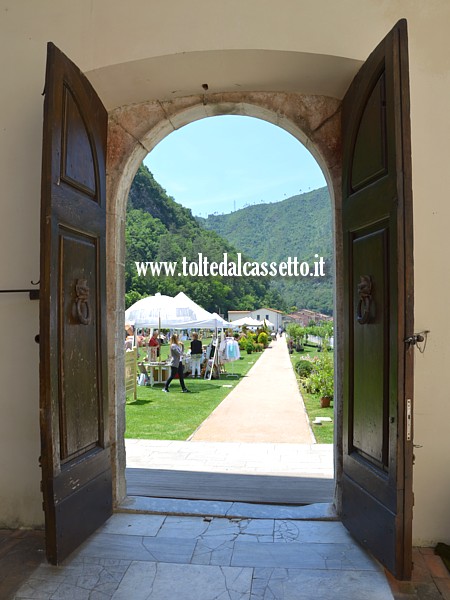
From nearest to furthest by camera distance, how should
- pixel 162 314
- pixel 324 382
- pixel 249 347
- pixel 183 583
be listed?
pixel 183 583 → pixel 324 382 → pixel 162 314 → pixel 249 347

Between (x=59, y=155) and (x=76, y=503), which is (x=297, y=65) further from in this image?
(x=76, y=503)

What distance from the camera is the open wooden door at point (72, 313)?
286cm

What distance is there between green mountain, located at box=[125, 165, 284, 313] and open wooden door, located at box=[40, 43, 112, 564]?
3991 centimetres

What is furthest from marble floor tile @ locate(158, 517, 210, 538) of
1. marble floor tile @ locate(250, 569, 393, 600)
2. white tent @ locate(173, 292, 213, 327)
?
white tent @ locate(173, 292, 213, 327)

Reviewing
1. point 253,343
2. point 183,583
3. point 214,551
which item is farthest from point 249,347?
point 183,583

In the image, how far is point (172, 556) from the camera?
3074mm

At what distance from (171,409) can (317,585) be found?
7.39m

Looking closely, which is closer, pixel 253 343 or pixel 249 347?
pixel 249 347

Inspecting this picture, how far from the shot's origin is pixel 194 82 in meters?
3.65

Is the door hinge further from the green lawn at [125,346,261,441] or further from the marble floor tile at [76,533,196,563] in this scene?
the green lawn at [125,346,261,441]

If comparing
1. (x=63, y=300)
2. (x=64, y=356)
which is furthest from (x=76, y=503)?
(x=63, y=300)

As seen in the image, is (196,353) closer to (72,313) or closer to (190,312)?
(190,312)

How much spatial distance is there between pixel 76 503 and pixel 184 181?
68757mm

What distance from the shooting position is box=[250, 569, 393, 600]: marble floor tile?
2.64m
